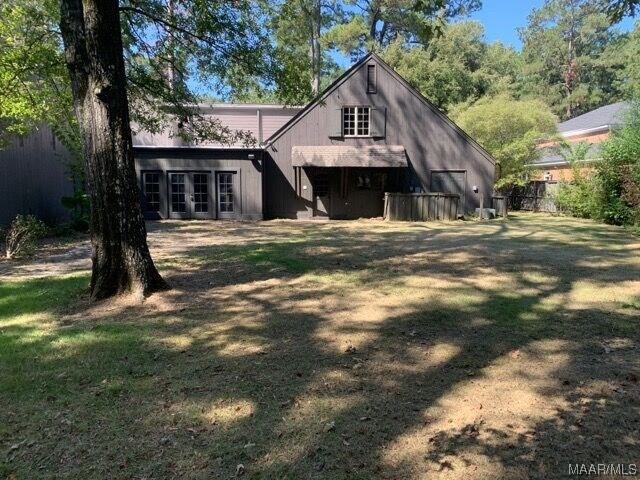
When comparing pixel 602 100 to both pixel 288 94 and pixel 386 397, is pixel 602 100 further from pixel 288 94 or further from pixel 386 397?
pixel 386 397

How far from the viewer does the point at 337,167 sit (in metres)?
19.7

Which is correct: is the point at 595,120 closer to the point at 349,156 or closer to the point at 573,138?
the point at 573,138

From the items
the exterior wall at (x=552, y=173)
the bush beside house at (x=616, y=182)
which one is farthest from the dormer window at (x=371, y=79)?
the exterior wall at (x=552, y=173)

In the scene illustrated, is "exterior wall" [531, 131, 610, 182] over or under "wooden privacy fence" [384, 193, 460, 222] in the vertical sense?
over

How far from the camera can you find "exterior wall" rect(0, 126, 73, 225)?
1368 cm

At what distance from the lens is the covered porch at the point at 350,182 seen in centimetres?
2031

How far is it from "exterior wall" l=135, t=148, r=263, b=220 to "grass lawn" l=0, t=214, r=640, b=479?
11308mm

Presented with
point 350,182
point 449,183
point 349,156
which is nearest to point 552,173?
point 449,183

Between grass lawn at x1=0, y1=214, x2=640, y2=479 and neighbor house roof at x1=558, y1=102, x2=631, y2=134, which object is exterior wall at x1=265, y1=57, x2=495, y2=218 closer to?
neighbor house roof at x1=558, y1=102, x2=631, y2=134

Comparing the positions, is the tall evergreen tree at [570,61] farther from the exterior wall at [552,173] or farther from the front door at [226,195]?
the front door at [226,195]

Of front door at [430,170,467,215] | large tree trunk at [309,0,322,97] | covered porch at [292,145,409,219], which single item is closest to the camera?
covered porch at [292,145,409,219]

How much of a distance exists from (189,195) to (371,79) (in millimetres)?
9017

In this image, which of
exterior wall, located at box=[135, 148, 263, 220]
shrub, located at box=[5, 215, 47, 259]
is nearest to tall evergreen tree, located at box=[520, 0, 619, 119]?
exterior wall, located at box=[135, 148, 263, 220]

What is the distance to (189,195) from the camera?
19.9m
